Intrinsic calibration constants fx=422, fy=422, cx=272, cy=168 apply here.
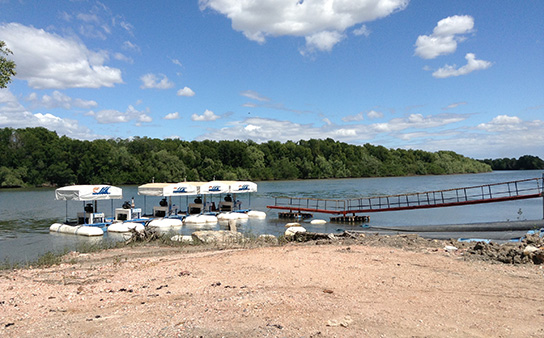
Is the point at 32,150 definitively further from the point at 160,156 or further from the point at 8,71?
the point at 8,71

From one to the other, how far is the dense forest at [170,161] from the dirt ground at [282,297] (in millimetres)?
59976

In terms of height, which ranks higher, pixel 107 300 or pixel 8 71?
pixel 8 71

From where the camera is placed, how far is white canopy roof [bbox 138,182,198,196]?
32.7 meters

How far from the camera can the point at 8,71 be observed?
54.0 ft

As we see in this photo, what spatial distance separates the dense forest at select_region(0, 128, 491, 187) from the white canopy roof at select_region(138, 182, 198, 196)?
3645cm

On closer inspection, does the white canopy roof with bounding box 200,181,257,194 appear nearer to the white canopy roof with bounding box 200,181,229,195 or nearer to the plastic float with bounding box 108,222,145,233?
the white canopy roof with bounding box 200,181,229,195

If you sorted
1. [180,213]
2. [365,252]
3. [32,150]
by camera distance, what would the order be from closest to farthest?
[365,252] < [180,213] < [32,150]

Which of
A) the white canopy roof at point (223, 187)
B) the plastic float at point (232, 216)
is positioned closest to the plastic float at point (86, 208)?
the white canopy roof at point (223, 187)

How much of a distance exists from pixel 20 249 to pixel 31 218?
1986 centimetres

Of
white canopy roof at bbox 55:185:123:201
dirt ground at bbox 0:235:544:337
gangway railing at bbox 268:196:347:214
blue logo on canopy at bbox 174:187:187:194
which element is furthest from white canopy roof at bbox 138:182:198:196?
dirt ground at bbox 0:235:544:337

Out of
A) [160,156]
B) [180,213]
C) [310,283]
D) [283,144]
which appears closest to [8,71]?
[310,283]

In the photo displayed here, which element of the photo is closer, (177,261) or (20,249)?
(177,261)

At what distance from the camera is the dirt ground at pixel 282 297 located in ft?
21.8

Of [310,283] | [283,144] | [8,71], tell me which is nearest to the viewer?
[310,283]
